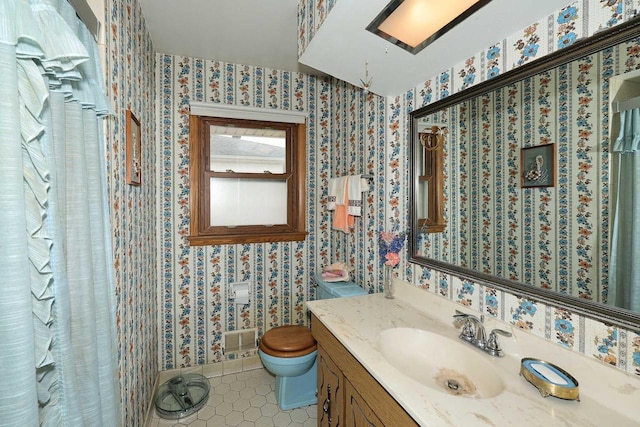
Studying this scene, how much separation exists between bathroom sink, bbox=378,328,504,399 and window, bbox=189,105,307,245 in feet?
5.02

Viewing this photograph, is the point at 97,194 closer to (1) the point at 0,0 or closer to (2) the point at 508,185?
(1) the point at 0,0

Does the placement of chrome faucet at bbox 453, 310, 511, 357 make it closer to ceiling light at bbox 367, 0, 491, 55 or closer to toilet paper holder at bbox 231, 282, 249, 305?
ceiling light at bbox 367, 0, 491, 55

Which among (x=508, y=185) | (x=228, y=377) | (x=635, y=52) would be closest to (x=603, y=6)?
(x=635, y=52)

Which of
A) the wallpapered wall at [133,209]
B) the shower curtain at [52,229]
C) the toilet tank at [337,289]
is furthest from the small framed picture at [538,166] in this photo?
the wallpapered wall at [133,209]

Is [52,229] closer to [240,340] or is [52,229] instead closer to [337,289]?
[337,289]

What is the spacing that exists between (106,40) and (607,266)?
1.91 metres

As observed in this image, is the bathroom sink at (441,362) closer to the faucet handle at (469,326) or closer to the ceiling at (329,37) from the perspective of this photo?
the faucet handle at (469,326)

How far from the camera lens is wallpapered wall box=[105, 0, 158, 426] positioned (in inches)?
48.3

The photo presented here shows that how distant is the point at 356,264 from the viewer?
2260 mm

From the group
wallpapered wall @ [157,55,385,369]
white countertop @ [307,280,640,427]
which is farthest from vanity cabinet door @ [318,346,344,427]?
wallpapered wall @ [157,55,385,369]

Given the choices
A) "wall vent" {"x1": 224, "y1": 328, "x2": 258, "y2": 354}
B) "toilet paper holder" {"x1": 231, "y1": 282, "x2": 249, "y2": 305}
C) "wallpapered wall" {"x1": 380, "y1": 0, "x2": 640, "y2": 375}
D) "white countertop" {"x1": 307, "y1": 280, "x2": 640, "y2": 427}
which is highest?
"wallpapered wall" {"x1": 380, "y1": 0, "x2": 640, "y2": 375}

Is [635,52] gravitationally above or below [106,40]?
below

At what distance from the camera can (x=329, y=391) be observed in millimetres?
1402

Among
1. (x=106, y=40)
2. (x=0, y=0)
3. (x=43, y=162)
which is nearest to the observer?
(x=0, y=0)
